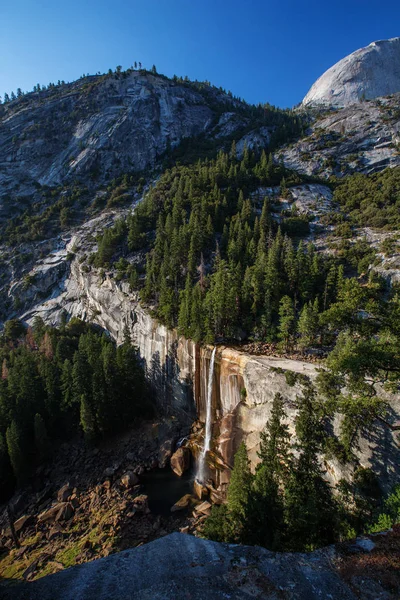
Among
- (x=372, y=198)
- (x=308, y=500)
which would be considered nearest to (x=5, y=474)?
(x=308, y=500)

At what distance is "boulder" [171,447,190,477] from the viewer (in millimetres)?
32781

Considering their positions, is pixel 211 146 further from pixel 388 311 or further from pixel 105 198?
pixel 388 311

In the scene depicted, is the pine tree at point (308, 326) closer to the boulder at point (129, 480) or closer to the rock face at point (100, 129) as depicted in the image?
the boulder at point (129, 480)

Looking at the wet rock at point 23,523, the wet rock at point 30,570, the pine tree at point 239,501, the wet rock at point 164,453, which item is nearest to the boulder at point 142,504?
the wet rock at point 164,453

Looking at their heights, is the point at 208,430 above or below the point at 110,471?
above

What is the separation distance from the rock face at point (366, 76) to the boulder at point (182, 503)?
206 metres

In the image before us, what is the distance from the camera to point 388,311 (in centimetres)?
1269

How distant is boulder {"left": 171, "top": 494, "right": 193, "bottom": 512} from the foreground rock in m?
22.2

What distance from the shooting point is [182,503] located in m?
28.2

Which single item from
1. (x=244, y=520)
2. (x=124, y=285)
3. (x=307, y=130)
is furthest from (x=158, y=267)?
(x=307, y=130)

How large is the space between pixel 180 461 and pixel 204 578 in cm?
2753

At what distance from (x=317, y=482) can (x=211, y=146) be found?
137151 mm

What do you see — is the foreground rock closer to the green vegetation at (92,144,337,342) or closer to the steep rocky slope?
the green vegetation at (92,144,337,342)

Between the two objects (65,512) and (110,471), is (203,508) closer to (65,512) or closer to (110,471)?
(110,471)
